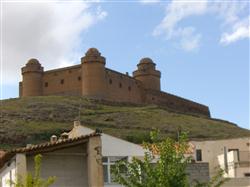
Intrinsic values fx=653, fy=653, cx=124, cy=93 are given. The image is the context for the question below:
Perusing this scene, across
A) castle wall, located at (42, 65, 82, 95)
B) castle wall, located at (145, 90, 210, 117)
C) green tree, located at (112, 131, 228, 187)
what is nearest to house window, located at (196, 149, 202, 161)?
green tree, located at (112, 131, 228, 187)

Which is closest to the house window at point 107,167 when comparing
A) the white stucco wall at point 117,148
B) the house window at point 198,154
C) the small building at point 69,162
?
the white stucco wall at point 117,148

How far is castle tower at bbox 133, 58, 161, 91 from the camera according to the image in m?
127

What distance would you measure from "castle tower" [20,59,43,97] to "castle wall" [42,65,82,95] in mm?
1143

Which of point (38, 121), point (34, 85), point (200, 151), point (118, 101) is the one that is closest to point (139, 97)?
point (118, 101)

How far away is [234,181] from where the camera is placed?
27922 mm

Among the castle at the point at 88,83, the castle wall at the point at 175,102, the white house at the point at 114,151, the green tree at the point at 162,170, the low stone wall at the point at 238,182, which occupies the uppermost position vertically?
the castle at the point at 88,83

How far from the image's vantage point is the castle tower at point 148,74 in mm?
126963

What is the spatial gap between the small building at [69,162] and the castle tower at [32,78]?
9369cm

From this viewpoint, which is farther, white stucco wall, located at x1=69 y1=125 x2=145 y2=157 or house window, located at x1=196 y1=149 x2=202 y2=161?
house window, located at x1=196 y1=149 x2=202 y2=161

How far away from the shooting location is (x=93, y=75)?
111 m

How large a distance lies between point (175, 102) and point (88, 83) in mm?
25220

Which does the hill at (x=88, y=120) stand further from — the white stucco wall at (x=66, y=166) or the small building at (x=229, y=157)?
the white stucco wall at (x=66, y=166)

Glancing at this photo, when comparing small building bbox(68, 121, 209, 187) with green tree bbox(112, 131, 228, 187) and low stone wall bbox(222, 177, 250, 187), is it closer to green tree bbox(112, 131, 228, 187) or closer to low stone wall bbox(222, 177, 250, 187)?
low stone wall bbox(222, 177, 250, 187)

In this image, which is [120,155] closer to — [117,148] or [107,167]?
[117,148]
